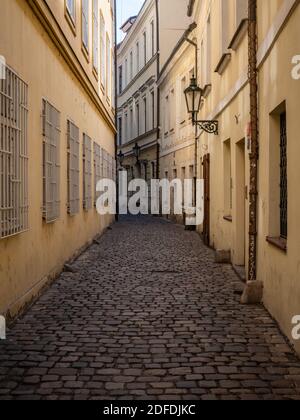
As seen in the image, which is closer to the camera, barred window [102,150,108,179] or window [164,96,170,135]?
barred window [102,150,108,179]


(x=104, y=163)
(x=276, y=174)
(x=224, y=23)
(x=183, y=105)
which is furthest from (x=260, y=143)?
(x=183, y=105)

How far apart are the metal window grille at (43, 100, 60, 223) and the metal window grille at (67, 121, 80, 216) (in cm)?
136

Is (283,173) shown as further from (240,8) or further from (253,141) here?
(240,8)

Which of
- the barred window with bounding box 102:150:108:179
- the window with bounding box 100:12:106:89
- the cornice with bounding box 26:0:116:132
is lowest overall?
the barred window with bounding box 102:150:108:179

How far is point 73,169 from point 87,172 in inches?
106

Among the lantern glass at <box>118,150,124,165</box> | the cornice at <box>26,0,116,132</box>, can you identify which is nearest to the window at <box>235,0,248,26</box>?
the cornice at <box>26,0,116,132</box>

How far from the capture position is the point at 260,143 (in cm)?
799

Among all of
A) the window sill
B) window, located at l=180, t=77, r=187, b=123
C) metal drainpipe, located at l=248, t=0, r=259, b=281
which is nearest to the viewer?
the window sill

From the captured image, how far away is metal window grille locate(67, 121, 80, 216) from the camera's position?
11633 mm

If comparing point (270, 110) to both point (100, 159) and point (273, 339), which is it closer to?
point (273, 339)

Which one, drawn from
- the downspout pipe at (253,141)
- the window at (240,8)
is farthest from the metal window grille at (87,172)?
the downspout pipe at (253,141)

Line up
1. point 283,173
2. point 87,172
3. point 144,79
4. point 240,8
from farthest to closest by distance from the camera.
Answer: point 144,79
point 87,172
point 240,8
point 283,173

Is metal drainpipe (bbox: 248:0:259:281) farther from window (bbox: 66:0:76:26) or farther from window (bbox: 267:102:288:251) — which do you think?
window (bbox: 66:0:76:26)

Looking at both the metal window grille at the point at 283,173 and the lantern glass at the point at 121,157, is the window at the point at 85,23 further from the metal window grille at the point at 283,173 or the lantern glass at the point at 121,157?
the lantern glass at the point at 121,157
